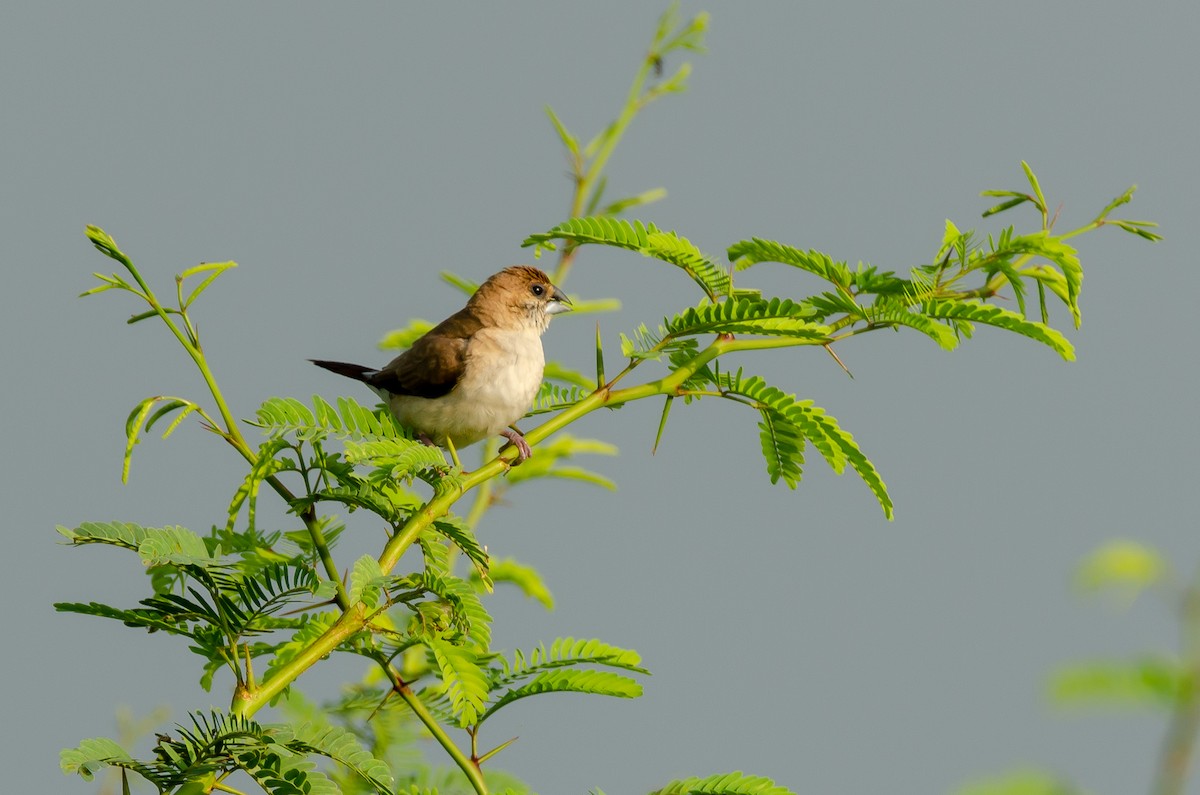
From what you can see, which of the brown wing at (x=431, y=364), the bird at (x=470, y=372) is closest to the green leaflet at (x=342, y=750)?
the bird at (x=470, y=372)

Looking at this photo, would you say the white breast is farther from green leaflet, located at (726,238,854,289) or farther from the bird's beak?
green leaflet, located at (726,238,854,289)

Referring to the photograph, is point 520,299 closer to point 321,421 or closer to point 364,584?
point 321,421

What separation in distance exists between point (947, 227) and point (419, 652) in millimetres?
2423

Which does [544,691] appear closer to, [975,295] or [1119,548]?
[975,295]

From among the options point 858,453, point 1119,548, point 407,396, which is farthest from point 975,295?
point 407,396

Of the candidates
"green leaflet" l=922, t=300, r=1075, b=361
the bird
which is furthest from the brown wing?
"green leaflet" l=922, t=300, r=1075, b=361

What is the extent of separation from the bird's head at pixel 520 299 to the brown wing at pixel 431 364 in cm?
13

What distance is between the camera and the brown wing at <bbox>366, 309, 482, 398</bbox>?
17.7 ft

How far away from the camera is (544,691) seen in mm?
3258

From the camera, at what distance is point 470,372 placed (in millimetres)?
5332

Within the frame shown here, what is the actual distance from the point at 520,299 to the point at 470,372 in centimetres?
88

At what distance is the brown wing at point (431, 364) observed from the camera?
5.39 m

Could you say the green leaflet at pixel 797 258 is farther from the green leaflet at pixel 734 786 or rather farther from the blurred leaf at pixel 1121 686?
the blurred leaf at pixel 1121 686

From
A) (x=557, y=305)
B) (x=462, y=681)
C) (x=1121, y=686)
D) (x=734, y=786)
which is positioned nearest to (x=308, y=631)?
(x=462, y=681)
